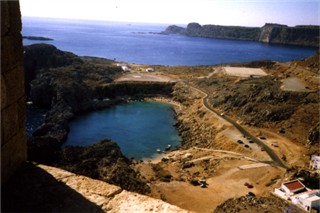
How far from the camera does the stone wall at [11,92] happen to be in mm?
4746

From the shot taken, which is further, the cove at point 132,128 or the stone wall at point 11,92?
the cove at point 132,128

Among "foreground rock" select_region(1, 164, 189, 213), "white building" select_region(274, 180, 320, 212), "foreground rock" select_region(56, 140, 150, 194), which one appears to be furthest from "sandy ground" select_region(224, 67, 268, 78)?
"foreground rock" select_region(1, 164, 189, 213)

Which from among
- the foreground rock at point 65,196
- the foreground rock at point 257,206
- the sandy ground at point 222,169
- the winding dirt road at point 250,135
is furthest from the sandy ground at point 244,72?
the foreground rock at point 65,196

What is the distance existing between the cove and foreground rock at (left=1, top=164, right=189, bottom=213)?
37.8m

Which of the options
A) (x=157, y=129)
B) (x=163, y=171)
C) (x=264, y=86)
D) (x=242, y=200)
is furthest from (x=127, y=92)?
(x=242, y=200)

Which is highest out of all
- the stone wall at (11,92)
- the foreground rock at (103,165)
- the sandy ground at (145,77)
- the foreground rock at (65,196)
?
the stone wall at (11,92)

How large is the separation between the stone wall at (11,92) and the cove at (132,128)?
3790cm

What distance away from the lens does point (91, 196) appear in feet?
16.2

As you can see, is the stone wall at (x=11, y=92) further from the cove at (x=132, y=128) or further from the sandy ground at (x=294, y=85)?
the sandy ground at (x=294, y=85)

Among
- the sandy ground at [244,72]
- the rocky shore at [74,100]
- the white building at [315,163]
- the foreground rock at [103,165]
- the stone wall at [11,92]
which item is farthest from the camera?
the sandy ground at [244,72]

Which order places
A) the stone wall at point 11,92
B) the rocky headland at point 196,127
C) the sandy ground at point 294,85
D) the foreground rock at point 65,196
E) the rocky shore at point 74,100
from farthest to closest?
the sandy ground at point 294,85
the rocky headland at point 196,127
the rocky shore at point 74,100
the stone wall at point 11,92
the foreground rock at point 65,196

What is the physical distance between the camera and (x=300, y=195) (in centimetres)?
2584

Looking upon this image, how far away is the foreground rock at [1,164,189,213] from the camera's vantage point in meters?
4.62

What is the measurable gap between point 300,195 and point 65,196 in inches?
972
